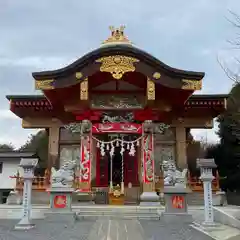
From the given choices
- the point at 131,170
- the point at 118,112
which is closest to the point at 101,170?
the point at 131,170

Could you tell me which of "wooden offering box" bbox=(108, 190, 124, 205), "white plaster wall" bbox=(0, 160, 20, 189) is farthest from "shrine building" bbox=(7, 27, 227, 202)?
"white plaster wall" bbox=(0, 160, 20, 189)

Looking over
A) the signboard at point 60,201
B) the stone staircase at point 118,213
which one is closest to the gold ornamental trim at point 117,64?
the stone staircase at point 118,213

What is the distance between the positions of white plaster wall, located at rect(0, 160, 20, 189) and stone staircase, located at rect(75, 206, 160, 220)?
Answer: 10936 millimetres

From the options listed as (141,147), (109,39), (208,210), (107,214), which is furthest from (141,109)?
(208,210)

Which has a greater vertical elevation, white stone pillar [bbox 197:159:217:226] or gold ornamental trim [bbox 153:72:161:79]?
gold ornamental trim [bbox 153:72:161:79]

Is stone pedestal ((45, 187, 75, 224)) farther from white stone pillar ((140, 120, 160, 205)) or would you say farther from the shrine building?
white stone pillar ((140, 120, 160, 205))

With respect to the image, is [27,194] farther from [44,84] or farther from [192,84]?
[192,84]

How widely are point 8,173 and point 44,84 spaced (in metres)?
9.64

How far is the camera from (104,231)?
791 cm

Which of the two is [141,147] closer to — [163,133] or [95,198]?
[163,133]

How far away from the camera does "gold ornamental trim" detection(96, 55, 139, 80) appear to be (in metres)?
13.2

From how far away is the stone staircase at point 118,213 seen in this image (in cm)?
1048

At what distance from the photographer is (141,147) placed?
46.1ft

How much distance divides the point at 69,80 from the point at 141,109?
345cm
